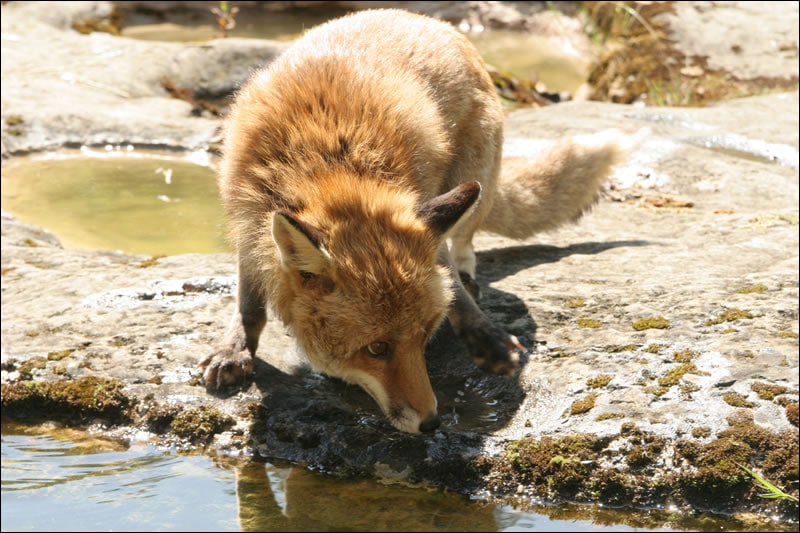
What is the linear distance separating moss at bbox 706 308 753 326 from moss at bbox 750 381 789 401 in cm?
64

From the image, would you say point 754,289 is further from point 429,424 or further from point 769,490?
point 429,424

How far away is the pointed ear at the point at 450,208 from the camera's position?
4.21 m

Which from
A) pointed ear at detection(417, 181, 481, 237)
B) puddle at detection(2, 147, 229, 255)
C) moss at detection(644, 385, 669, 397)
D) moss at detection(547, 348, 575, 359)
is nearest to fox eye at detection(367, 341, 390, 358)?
pointed ear at detection(417, 181, 481, 237)

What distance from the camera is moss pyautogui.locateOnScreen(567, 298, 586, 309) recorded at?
211 inches

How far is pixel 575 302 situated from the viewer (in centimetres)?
540

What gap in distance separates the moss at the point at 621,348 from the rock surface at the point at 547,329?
15 mm

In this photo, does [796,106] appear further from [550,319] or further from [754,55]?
[550,319]

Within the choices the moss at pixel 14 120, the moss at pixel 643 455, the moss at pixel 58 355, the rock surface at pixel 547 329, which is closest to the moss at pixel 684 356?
the rock surface at pixel 547 329

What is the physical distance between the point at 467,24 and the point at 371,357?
539 inches

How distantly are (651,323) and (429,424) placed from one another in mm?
1498

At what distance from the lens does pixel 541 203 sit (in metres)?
6.89

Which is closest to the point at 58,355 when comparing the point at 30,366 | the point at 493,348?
the point at 30,366

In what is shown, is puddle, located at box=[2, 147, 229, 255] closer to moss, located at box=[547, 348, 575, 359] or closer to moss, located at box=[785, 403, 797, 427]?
moss, located at box=[547, 348, 575, 359]

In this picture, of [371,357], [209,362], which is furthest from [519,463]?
[209,362]
